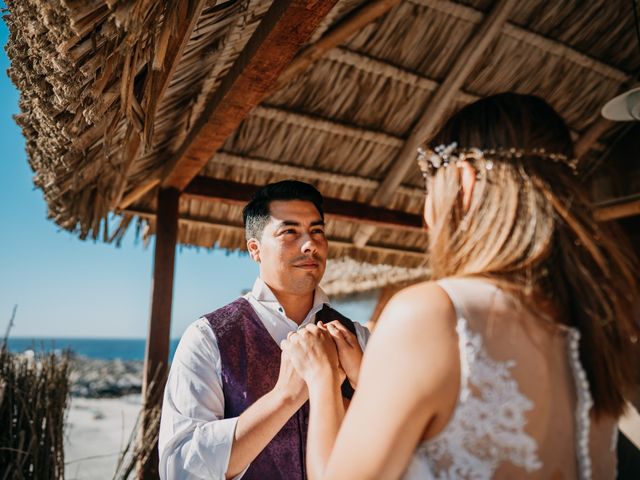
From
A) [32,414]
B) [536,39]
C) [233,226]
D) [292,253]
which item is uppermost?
[536,39]

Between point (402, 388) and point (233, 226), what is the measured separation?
3403 mm

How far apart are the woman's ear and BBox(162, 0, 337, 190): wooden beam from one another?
0.77m

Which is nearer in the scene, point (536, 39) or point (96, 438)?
point (536, 39)

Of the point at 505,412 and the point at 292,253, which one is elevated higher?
the point at 292,253

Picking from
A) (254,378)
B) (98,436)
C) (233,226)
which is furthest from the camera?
(98,436)

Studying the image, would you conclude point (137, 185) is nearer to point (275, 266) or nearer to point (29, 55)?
point (29, 55)

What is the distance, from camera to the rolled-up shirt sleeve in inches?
52.7

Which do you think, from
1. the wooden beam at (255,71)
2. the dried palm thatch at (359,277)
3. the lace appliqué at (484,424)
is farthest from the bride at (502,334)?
the dried palm thatch at (359,277)

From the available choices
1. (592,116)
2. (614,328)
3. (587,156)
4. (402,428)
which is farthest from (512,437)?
(587,156)

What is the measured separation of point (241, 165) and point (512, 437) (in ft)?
9.68

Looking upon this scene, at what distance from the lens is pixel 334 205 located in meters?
3.79

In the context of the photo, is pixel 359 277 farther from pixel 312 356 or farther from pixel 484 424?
pixel 484 424

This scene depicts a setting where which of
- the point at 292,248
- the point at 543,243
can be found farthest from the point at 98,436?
the point at 543,243

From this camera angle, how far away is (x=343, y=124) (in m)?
3.53
